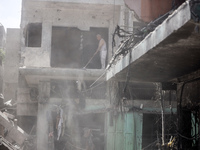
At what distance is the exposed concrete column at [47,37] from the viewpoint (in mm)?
17766

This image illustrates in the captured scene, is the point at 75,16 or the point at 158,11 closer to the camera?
the point at 158,11

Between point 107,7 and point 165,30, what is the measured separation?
517 inches

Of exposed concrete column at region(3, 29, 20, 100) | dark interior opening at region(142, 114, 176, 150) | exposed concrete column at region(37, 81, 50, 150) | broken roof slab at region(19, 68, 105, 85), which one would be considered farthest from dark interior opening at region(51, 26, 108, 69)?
exposed concrete column at region(3, 29, 20, 100)

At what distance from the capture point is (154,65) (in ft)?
22.4

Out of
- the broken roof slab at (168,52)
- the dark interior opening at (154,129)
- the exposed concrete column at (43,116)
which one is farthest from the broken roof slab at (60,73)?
the broken roof slab at (168,52)

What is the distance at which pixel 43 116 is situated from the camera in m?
16.2

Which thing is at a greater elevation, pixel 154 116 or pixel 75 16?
pixel 75 16

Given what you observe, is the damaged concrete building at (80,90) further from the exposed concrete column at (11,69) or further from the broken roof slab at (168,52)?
the exposed concrete column at (11,69)

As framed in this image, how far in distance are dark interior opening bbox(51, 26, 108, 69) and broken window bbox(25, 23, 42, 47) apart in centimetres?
82

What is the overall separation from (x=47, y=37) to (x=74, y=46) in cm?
191

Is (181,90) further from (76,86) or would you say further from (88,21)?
(88,21)

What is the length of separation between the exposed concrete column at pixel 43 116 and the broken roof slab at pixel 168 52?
8.20 meters

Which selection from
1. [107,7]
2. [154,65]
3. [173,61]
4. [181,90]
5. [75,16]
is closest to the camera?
[173,61]

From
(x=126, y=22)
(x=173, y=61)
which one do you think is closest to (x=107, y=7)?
(x=126, y=22)
